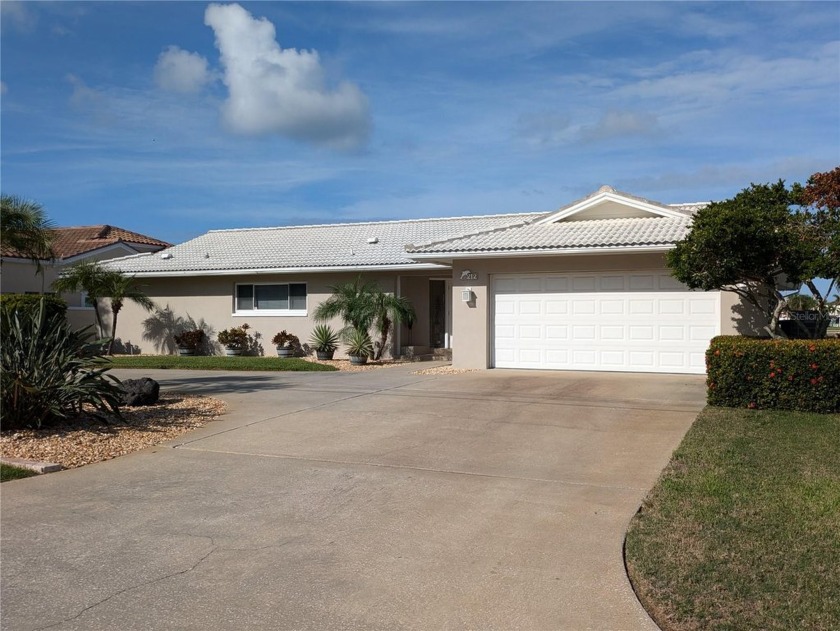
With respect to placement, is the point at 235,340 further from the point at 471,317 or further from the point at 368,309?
the point at 471,317

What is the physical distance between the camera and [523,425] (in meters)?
10.8

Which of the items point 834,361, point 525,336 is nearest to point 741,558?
point 834,361

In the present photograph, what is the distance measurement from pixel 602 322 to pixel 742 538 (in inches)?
460

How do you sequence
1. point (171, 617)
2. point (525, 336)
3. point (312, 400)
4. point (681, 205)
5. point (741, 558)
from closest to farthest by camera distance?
point (171, 617), point (741, 558), point (312, 400), point (525, 336), point (681, 205)

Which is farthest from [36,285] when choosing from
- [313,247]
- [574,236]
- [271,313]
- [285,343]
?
[574,236]

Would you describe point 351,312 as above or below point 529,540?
above

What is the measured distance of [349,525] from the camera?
6.44m

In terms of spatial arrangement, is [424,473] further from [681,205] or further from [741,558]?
[681,205]

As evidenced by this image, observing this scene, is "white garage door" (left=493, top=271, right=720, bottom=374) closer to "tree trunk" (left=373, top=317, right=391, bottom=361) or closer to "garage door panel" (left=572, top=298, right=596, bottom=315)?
"garage door panel" (left=572, top=298, right=596, bottom=315)

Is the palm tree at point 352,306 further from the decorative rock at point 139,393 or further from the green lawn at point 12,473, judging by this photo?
the green lawn at point 12,473

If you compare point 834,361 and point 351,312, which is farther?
point 351,312

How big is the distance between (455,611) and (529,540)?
1414 mm

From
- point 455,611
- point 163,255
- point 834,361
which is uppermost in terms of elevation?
point 163,255

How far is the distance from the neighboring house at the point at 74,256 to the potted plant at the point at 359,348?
976cm
